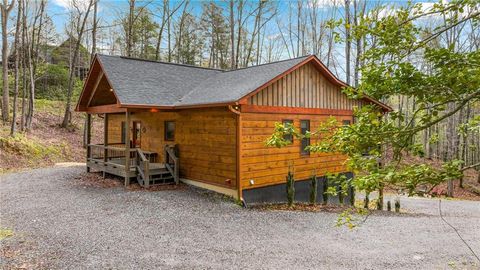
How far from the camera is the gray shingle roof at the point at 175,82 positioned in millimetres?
10133

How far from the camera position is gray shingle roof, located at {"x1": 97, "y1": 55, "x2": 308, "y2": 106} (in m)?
10.1

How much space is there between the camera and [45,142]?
17562mm

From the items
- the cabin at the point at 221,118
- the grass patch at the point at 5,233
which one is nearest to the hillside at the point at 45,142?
the cabin at the point at 221,118

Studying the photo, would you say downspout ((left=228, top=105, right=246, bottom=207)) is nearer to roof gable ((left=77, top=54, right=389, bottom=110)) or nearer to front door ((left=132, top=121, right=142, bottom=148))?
roof gable ((left=77, top=54, right=389, bottom=110))

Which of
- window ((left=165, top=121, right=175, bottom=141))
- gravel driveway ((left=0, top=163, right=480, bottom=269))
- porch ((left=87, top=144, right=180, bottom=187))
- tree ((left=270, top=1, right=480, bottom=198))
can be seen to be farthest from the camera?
window ((left=165, top=121, right=175, bottom=141))

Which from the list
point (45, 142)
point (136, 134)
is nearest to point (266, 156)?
point (136, 134)

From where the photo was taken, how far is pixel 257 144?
384 inches

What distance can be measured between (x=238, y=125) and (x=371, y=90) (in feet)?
21.2

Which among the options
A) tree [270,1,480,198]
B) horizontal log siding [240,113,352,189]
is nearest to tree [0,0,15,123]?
horizontal log siding [240,113,352,189]

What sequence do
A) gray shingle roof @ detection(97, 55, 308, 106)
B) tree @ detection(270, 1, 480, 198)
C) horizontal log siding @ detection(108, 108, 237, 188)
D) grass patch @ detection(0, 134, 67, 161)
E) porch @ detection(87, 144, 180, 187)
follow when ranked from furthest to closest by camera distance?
grass patch @ detection(0, 134, 67, 161) → porch @ detection(87, 144, 180, 187) → gray shingle roof @ detection(97, 55, 308, 106) → horizontal log siding @ detection(108, 108, 237, 188) → tree @ detection(270, 1, 480, 198)

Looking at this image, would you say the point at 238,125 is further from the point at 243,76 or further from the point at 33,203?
the point at 33,203

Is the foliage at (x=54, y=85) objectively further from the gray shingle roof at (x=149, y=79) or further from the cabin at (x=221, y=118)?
the gray shingle roof at (x=149, y=79)

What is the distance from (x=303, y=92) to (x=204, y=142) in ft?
12.9

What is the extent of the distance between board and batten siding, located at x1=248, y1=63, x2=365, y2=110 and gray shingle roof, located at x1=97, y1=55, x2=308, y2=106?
0.38 metres
